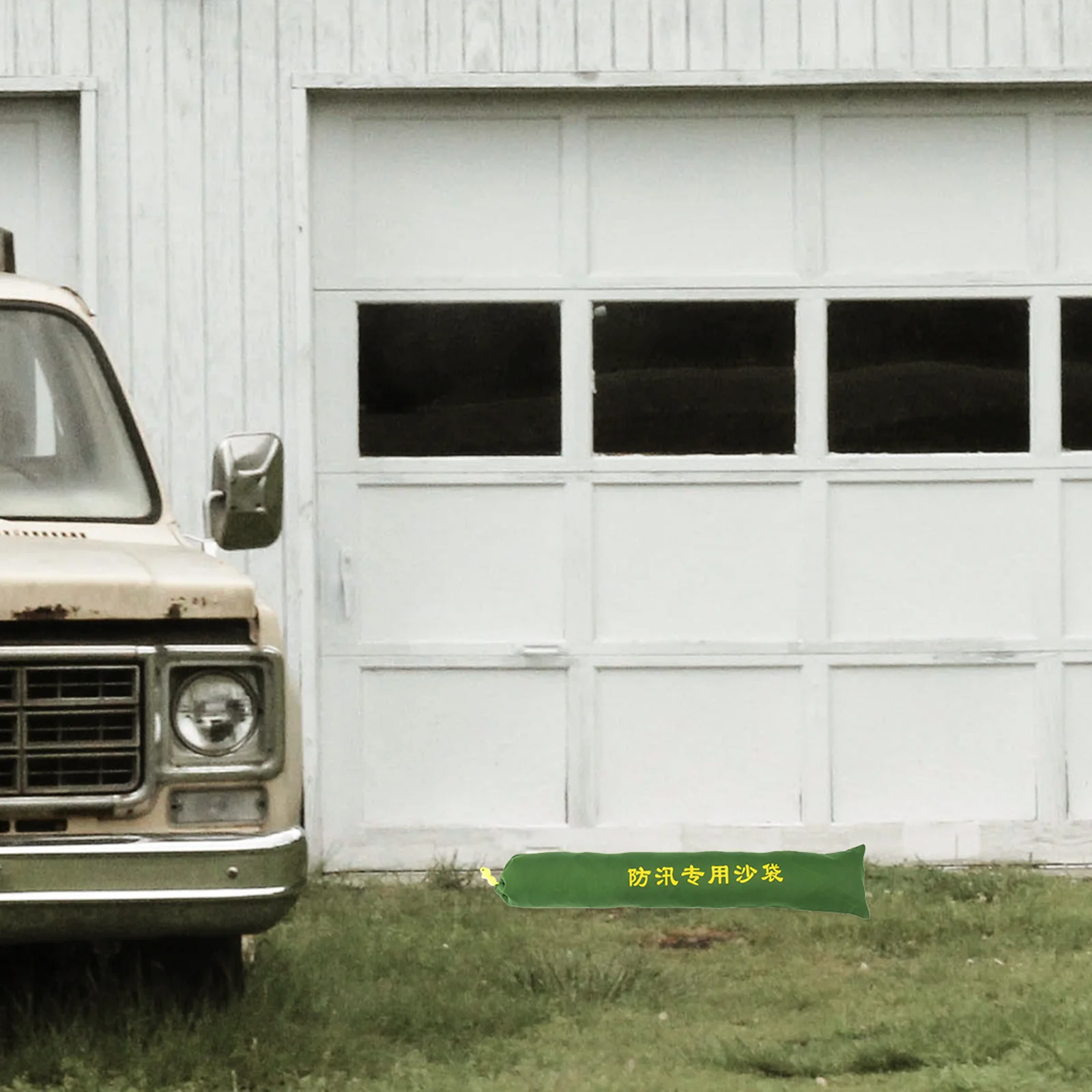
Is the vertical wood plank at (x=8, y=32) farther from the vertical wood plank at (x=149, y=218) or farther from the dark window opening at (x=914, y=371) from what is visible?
the dark window opening at (x=914, y=371)

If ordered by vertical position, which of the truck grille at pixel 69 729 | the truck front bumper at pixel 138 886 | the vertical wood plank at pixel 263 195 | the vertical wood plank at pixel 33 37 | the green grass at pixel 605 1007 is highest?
the vertical wood plank at pixel 33 37

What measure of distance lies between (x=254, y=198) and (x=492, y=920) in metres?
2.69

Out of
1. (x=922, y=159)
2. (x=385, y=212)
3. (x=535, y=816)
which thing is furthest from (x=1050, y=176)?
(x=535, y=816)

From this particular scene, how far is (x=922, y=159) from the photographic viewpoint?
26.3 feet

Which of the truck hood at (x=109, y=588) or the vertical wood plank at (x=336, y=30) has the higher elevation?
the vertical wood plank at (x=336, y=30)

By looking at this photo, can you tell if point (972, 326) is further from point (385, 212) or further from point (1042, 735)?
point (385, 212)

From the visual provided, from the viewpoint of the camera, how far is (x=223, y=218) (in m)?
7.81

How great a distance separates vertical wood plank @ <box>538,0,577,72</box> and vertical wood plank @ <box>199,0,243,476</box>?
1.07 meters

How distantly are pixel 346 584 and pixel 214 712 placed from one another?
3.31 meters

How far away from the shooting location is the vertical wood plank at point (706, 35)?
7.86 metres

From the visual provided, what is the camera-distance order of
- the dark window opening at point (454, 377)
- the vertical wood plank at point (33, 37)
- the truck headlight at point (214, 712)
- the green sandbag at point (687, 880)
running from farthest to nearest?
the dark window opening at point (454, 377) < the vertical wood plank at point (33, 37) < the green sandbag at point (687, 880) < the truck headlight at point (214, 712)

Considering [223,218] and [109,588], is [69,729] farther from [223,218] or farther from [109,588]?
[223,218]

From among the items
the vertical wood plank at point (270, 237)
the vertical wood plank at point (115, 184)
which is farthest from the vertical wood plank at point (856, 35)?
the vertical wood plank at point (115, 184)

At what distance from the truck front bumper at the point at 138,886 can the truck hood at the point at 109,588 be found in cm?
46
